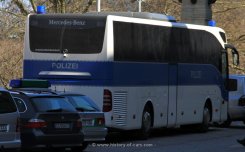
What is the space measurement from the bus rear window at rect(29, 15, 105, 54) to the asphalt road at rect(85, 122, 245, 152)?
269 cm

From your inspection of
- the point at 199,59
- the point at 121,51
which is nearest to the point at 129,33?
the point at 121,51

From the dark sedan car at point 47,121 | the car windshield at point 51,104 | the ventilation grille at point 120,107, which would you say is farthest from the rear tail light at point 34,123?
the ventilation grille at point 120,107

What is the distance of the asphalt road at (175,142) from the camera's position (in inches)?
825

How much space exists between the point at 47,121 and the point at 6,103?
8.02ft

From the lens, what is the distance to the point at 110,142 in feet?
76.2

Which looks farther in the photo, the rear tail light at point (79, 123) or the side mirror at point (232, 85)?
the side mirror at point (232, 85)

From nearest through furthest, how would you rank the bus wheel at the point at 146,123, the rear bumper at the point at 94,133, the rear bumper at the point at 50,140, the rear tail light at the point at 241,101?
the rear bumper at the point at 50,140
the rear bumper at the point at 94,133
the bus wheel at the point at 146,123
the rear tail light at the point at 241,101

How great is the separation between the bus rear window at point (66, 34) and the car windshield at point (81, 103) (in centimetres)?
245

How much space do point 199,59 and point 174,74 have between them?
2.16 metres

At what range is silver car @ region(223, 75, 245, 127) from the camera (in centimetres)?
3105

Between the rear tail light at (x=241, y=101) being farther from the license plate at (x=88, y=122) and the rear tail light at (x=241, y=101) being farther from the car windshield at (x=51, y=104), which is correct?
the car windshield at (x=51, y=104)

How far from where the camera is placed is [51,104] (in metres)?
17.8

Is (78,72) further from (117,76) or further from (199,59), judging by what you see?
(199,59)

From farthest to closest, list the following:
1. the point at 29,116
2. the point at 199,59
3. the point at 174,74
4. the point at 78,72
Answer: the point at 199,59 < the point at 174,74 < the point at 78,72 < the point at 29,116
